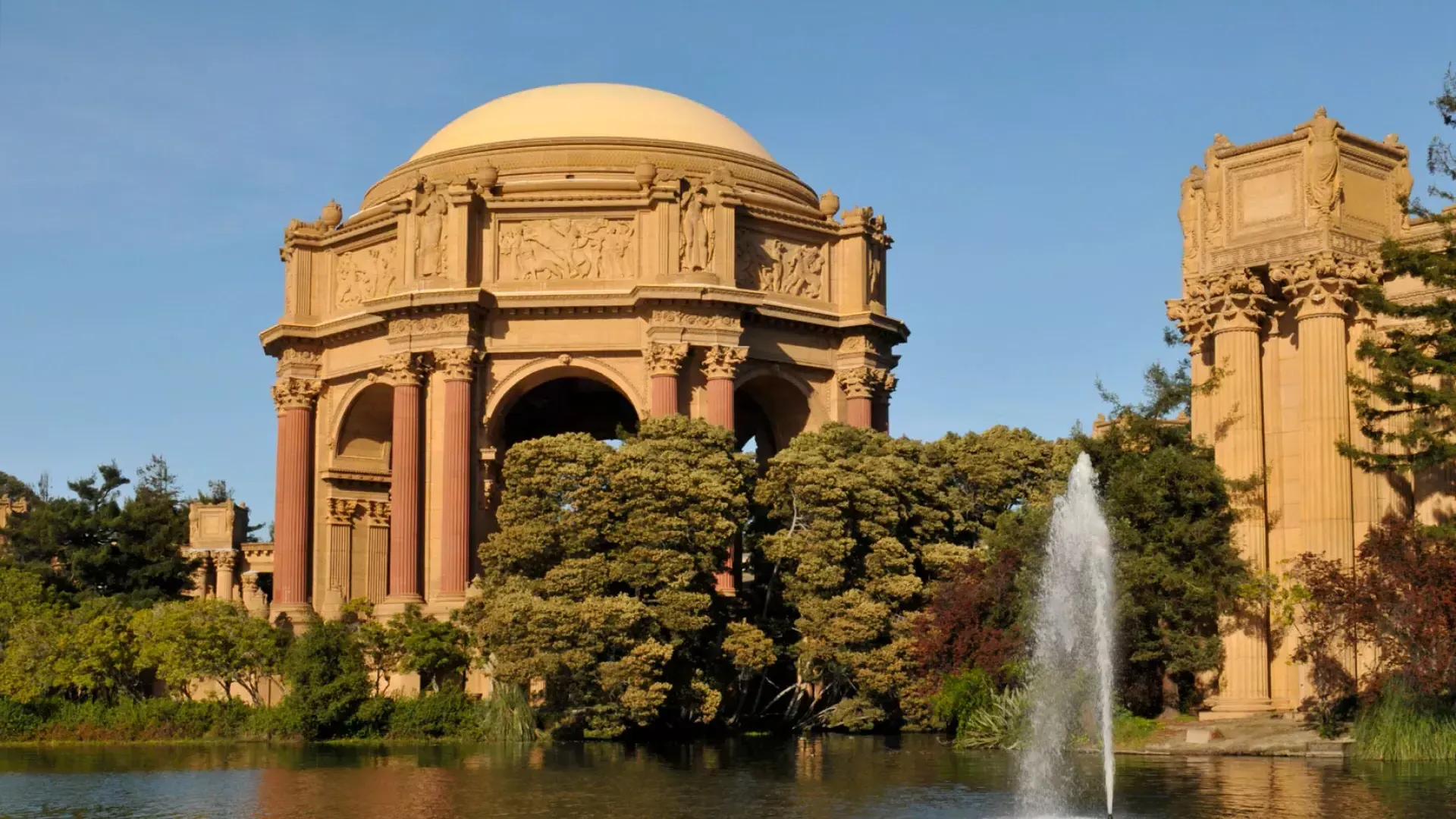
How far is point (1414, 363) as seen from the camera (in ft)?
102

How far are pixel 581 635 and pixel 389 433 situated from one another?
85.0 feet

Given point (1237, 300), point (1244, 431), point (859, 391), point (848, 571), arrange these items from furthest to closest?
1. point (859, 391)
2. point (848, 571)
3. point (1244, 431)
4. point (1237, 300)

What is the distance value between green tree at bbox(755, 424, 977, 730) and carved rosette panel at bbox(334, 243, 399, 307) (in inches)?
683

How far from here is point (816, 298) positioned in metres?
63.1

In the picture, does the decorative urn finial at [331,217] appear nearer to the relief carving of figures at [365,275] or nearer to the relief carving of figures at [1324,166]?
the relief carving of figures at [365,275]

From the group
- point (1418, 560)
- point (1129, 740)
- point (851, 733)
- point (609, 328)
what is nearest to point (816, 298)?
point (609, 328)

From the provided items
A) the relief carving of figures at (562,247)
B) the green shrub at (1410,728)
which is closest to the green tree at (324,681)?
the relief carving of figures at (562,247)

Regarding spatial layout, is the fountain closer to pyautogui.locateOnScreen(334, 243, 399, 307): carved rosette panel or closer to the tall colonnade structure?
the tall colonnade structure

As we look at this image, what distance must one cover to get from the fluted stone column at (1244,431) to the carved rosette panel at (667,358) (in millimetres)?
25631

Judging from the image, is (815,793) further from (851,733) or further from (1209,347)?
(851,733)

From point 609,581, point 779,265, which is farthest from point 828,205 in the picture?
point 609,581

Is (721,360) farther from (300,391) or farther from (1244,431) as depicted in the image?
(1244,431)

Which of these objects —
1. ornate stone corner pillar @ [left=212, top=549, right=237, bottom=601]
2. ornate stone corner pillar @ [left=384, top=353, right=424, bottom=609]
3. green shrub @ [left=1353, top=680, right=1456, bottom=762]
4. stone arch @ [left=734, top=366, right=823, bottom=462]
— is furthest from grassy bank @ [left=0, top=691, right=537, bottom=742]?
ornate stone corner pillar @ [left=212, top=549, right=237, bottom=601]

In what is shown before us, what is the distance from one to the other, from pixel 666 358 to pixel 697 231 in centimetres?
401
